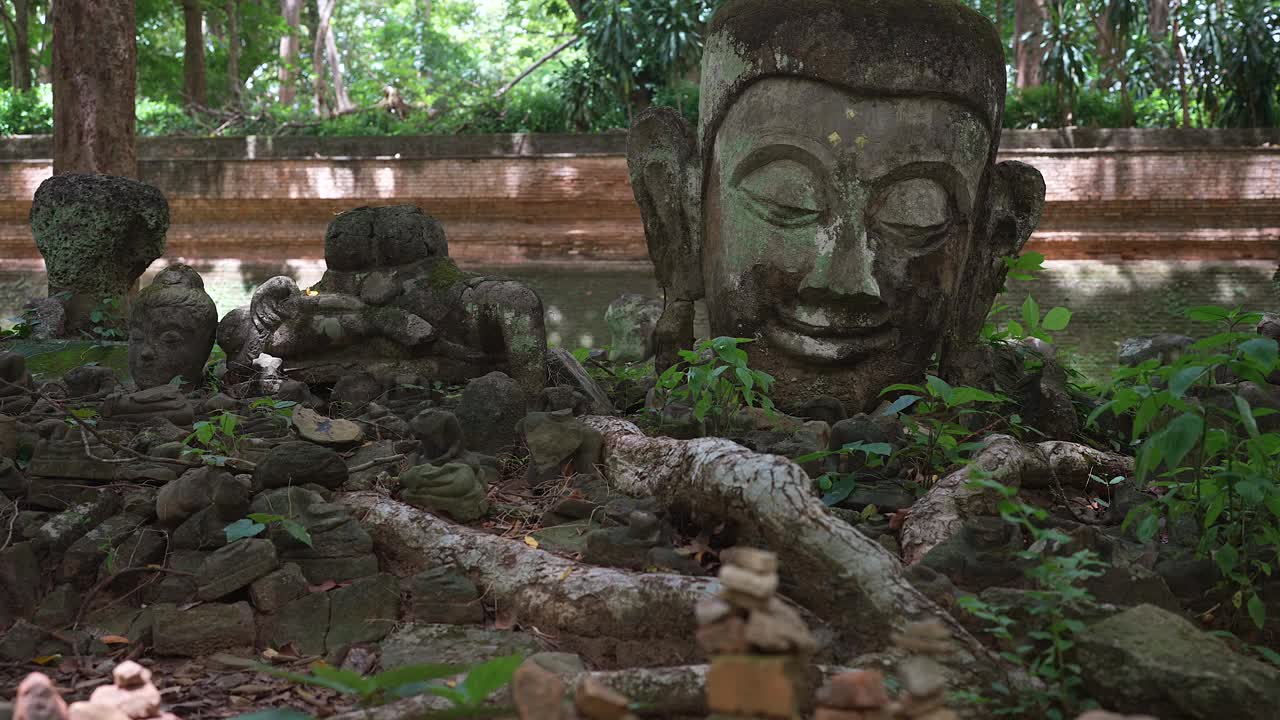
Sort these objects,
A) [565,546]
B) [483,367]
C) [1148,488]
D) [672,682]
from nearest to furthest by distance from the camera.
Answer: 1. [672,682]
2. [565,546]
3. [1148,488]
4. [483,367]

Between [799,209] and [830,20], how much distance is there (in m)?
0.75

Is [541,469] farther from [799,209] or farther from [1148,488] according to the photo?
[1148,488]

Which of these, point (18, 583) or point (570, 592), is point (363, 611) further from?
point (18, 583)

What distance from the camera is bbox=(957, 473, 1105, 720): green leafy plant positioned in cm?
222

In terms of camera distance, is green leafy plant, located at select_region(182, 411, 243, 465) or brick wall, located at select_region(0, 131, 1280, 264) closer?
green leafy plant, located at select_region(182, 411, 243, 465)

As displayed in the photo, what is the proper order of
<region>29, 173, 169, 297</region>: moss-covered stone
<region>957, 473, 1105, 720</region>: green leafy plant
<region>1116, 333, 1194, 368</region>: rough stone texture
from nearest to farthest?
<region>957, 473, 1105, 720</region>: green leafy plant < <region>1116, 333, 1194, 368</region>: rough stone texture < <region>29, 173, 169, 297</region>: moss-covered stone

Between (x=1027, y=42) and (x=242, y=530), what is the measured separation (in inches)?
554

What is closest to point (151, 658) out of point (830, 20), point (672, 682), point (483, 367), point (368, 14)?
point (672, 682)

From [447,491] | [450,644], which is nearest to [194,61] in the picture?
[447,491]

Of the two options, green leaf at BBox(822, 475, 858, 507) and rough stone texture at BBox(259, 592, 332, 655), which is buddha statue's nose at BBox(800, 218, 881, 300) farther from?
rough stone texture at BBox(259, 592, 332, 655)

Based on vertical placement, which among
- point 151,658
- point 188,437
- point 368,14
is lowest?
point 151,658

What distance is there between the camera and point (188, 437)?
351 centimetres

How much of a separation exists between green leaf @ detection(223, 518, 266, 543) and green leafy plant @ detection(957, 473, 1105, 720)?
5.95 ft

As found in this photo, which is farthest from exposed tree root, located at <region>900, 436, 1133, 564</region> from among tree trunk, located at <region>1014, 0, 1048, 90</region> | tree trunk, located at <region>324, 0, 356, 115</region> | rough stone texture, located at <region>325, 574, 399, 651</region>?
tree trunk, located at <region>324, 0, 356, 115</region>
